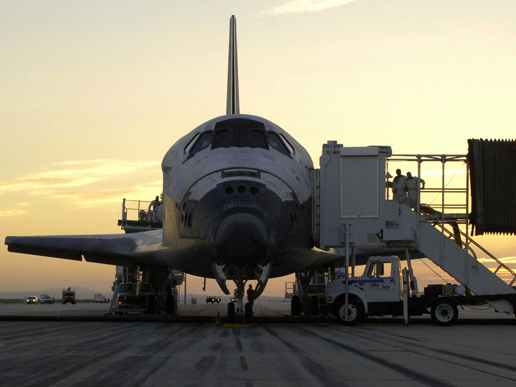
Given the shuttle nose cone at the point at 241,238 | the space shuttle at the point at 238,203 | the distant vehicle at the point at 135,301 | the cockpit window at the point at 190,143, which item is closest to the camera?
the shuttle nose cone at the point at 241,238

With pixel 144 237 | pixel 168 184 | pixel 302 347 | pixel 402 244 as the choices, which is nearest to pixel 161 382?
pixel 302 347

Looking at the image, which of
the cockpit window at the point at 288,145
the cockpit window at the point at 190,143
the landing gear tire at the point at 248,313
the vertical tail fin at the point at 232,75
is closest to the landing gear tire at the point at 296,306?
the vertical tail fin at the point at 232,75

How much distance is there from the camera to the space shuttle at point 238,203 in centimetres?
1300

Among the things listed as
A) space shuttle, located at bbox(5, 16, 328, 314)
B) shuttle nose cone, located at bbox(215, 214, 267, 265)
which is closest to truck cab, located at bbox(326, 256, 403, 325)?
space shuttle, located at bbox(5, 16, 328, 314)

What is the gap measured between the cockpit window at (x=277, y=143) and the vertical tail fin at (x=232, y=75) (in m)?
9.68

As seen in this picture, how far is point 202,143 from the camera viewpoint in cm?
1555

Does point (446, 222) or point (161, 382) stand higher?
point (446, 222)

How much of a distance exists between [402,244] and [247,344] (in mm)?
8137

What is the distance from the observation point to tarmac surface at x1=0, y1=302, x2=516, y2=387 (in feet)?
21.2

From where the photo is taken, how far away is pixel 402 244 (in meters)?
17.4

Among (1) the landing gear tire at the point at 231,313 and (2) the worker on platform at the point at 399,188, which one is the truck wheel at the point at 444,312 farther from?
(1) the landing gear tire at the point at 231,313

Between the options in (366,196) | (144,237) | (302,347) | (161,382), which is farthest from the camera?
(144,237)

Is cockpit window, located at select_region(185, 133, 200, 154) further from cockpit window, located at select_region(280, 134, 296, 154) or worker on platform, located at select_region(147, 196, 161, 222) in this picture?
worker on platform, located at select_region(147, 196, 161, 222)

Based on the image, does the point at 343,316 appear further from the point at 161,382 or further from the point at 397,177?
the point at 161,382
